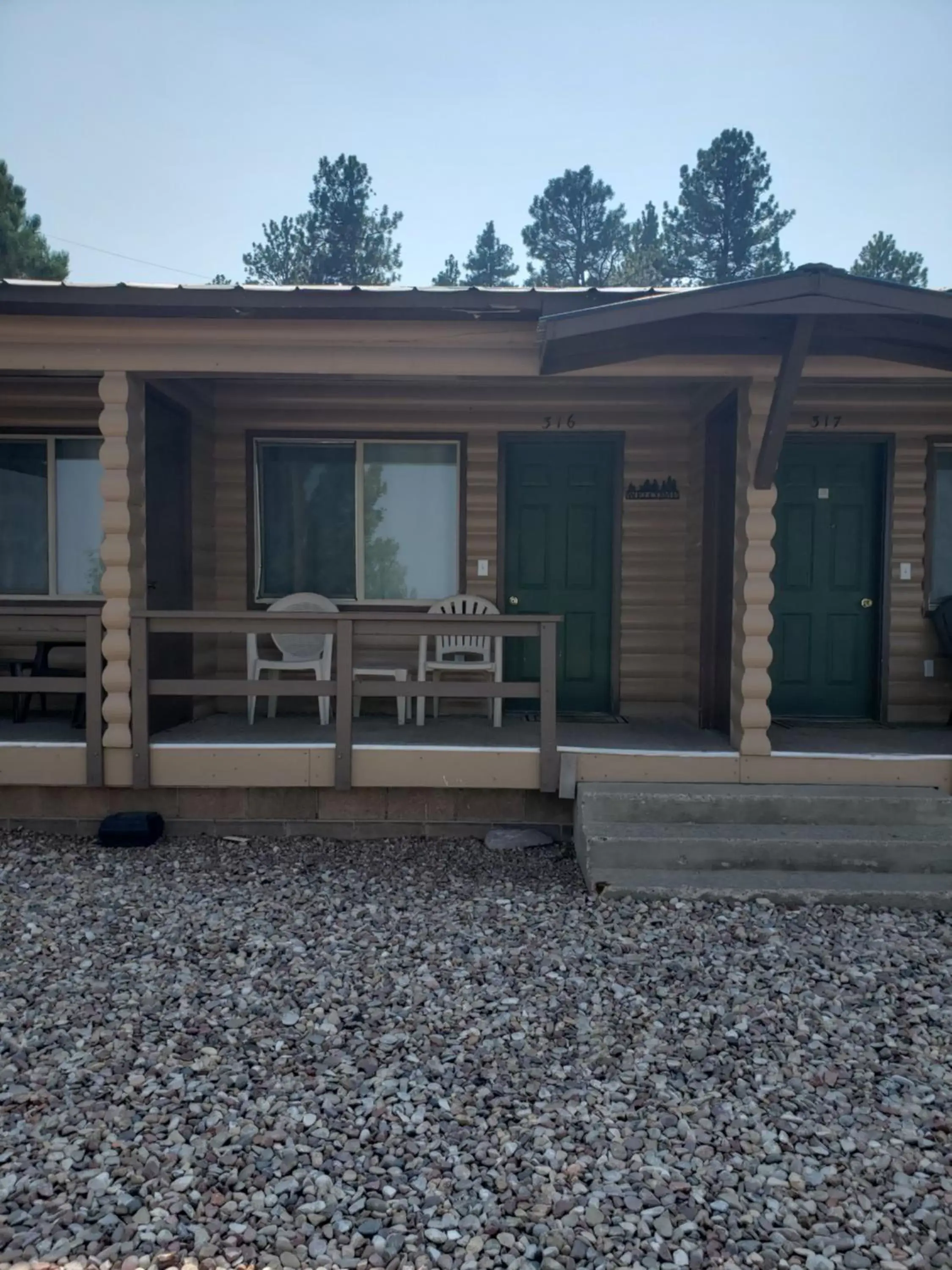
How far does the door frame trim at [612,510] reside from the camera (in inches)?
237

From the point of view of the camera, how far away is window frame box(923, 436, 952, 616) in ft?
19.0

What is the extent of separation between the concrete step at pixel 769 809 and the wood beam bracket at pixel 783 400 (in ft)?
5.32

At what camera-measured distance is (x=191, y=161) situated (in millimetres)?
18344

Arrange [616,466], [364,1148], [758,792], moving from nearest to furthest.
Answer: [364,1148] < [758,792] < [616,466]

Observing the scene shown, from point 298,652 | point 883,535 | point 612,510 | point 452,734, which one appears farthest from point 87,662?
point 883,535

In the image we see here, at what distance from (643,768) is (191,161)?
18.6 m

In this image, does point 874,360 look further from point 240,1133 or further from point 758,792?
point 240,1133

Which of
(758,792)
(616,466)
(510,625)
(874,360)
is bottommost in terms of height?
(758,792)

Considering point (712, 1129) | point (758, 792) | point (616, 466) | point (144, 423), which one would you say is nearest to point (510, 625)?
point (758, 792)

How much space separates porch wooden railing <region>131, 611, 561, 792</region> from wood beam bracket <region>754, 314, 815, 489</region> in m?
1.29

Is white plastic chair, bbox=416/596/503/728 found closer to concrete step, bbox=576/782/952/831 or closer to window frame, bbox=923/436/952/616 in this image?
concrete step, bbox=576/782/952/831

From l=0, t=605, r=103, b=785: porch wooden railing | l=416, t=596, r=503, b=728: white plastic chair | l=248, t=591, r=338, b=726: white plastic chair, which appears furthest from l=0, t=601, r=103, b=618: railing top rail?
l=416, t=596, r=503, b=728: white plastic chair

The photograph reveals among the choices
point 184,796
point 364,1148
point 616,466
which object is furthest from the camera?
point 616,466

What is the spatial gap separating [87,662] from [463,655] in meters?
2.33
